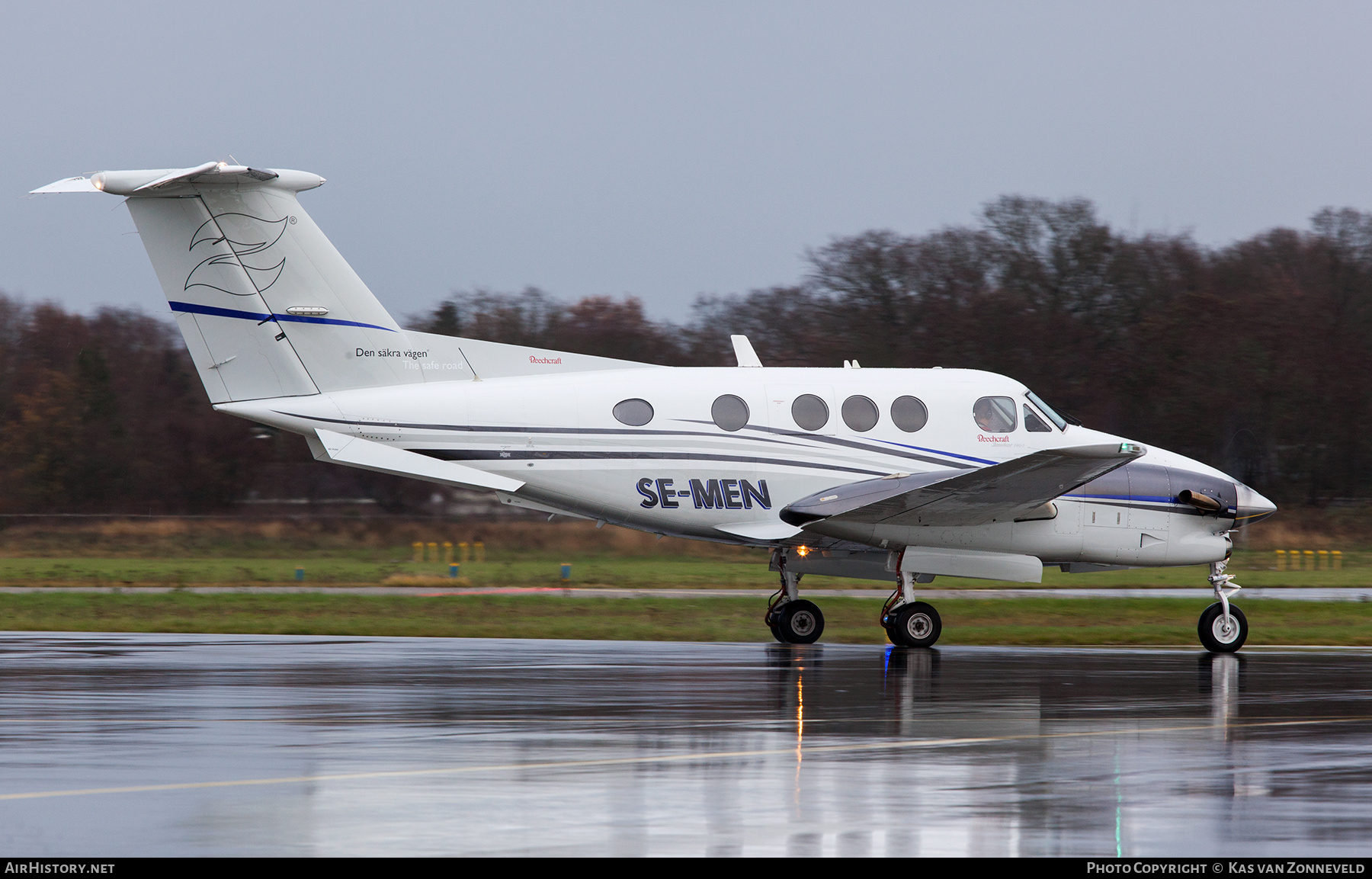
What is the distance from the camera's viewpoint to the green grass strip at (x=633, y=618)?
19.5 meters

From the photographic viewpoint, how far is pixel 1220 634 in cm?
1716

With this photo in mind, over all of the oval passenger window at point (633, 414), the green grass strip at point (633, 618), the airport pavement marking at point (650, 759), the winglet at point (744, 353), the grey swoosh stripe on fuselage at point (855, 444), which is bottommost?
the green grass strip at point (633, 618)

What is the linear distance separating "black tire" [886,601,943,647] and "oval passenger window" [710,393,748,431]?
3.03m

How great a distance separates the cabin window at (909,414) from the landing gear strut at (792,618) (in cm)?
235

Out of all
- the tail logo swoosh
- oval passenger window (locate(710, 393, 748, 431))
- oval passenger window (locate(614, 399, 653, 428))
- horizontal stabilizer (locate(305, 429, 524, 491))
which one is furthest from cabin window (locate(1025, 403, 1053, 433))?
the tail logo swoosh

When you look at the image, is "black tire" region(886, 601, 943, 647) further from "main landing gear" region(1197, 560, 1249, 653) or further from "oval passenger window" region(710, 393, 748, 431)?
"main landing gear" region(1197, 560, 1249, 653)

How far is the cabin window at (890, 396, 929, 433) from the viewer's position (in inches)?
704

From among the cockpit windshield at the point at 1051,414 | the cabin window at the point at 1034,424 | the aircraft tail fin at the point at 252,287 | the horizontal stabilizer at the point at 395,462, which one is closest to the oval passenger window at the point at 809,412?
the cabin window at the point at 1034,424

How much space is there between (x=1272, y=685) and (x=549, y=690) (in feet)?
22.0

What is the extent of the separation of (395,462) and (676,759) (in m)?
9.07

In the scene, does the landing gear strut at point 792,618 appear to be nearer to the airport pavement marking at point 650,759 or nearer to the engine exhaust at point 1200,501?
the engine exhaust at point 1200,501

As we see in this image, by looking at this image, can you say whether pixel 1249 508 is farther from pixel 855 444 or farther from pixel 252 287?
pixel 252 287
